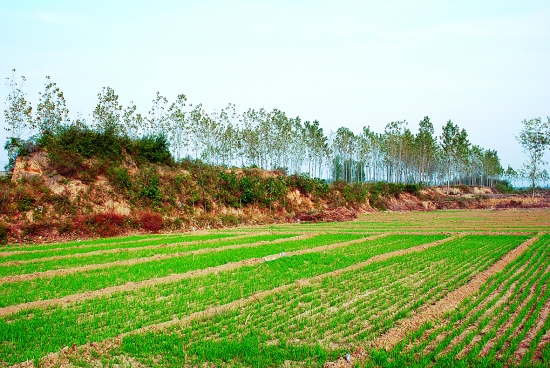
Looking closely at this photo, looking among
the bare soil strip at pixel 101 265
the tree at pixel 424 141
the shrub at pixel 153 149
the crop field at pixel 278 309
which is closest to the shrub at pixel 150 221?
the shrub at pixel 153 149

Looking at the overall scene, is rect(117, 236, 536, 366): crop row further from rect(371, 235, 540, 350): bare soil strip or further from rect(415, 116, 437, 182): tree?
rect(415, 116, 437, 182): tree

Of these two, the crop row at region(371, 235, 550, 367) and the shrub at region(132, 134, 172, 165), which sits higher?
the shrub at region(132, 134, 172, 165)

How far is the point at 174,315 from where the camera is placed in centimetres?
834

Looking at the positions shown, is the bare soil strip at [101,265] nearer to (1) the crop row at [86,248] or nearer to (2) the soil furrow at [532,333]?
(1) the crop row at [86,248]

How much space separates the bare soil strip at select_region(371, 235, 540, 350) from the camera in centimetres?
672

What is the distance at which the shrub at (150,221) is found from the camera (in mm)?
27136

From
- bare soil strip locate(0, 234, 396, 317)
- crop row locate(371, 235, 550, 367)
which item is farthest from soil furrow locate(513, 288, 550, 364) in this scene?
bare soil strip locate(0, 234, 396, 317)

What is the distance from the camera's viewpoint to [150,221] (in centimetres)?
2745

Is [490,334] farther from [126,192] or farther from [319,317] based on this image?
[126,192]

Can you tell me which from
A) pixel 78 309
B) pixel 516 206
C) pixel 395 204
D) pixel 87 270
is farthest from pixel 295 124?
pixel 78 309

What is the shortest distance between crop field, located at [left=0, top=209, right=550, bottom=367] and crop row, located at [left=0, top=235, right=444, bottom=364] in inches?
1.4

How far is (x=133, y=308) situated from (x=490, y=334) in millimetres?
6836

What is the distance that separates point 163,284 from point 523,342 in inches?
329

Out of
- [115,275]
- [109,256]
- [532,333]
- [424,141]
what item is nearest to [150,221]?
[109,256]
